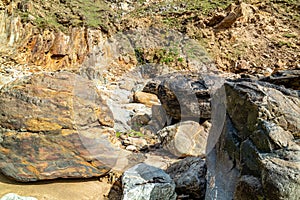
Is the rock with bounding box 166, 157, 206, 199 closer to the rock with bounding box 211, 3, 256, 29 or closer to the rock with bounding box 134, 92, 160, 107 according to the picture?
the rock with bounding box 134, 92, 160, 107

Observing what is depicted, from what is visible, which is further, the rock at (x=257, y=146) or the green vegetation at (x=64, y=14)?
the green vegetation at (x=64, y=14)

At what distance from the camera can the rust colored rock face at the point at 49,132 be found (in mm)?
2734

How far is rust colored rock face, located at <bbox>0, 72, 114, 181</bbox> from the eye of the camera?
2734 millimetres

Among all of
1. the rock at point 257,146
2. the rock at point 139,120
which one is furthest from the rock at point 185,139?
the rock at point 139,120

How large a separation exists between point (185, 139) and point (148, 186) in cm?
152

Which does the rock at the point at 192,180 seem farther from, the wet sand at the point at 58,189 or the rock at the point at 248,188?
the wet sand at the point at 58,189

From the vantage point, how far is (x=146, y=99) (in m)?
7.05

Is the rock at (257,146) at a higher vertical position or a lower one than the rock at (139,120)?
higher

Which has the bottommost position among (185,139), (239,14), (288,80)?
(185,139)

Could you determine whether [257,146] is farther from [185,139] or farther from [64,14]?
[64,14]

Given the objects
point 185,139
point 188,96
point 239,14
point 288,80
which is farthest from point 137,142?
point 239,14

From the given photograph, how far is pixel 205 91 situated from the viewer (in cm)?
410

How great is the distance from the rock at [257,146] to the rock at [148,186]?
41 centimetres

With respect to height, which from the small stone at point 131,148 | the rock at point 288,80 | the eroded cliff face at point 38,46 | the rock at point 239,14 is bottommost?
the small stone at point 131,148
